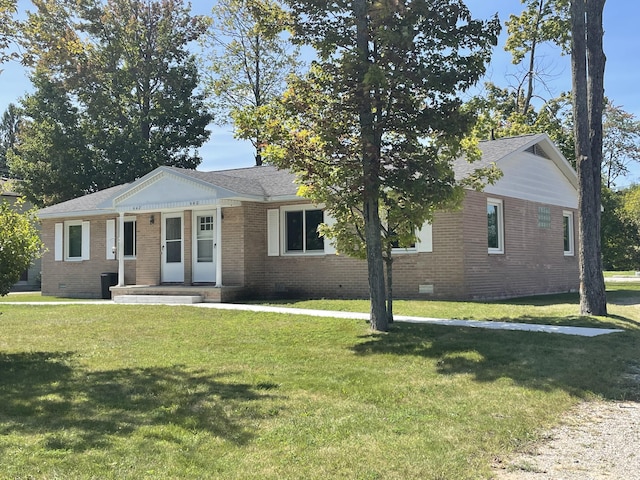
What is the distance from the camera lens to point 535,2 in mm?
26953

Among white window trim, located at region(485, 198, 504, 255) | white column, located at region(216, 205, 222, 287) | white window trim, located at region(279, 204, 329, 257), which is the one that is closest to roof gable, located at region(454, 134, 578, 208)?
white window trim, located at region(485, 198, 504, 255)

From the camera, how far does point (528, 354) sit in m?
8.21

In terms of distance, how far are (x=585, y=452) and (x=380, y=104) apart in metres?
6.50

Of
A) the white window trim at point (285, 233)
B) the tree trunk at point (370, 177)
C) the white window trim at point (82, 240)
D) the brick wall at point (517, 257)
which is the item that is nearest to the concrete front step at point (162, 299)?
the white window trim at point (285, 233)

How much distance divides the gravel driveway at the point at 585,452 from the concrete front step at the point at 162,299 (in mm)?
12298

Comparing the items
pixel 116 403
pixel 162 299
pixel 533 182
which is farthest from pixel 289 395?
pixel 533 182

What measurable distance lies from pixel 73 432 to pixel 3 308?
13.1 metres

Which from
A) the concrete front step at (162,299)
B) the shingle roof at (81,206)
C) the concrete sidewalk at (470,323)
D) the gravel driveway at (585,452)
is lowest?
the gravel driveway at (585,452)

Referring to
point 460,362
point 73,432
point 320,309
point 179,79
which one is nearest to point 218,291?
point 320,309

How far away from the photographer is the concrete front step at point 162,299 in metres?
16.7

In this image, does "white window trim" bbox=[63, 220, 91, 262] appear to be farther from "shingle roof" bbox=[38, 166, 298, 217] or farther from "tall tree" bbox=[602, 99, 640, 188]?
"tall tree" bbox=[602, 99, 640, 188]

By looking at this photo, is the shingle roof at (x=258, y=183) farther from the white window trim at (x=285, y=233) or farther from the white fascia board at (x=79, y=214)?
the white fascia board at (x=79, y=214)

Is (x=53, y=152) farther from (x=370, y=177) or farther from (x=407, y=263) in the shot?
(x=370, y=177)

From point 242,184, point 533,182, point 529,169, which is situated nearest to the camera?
point 242,184
